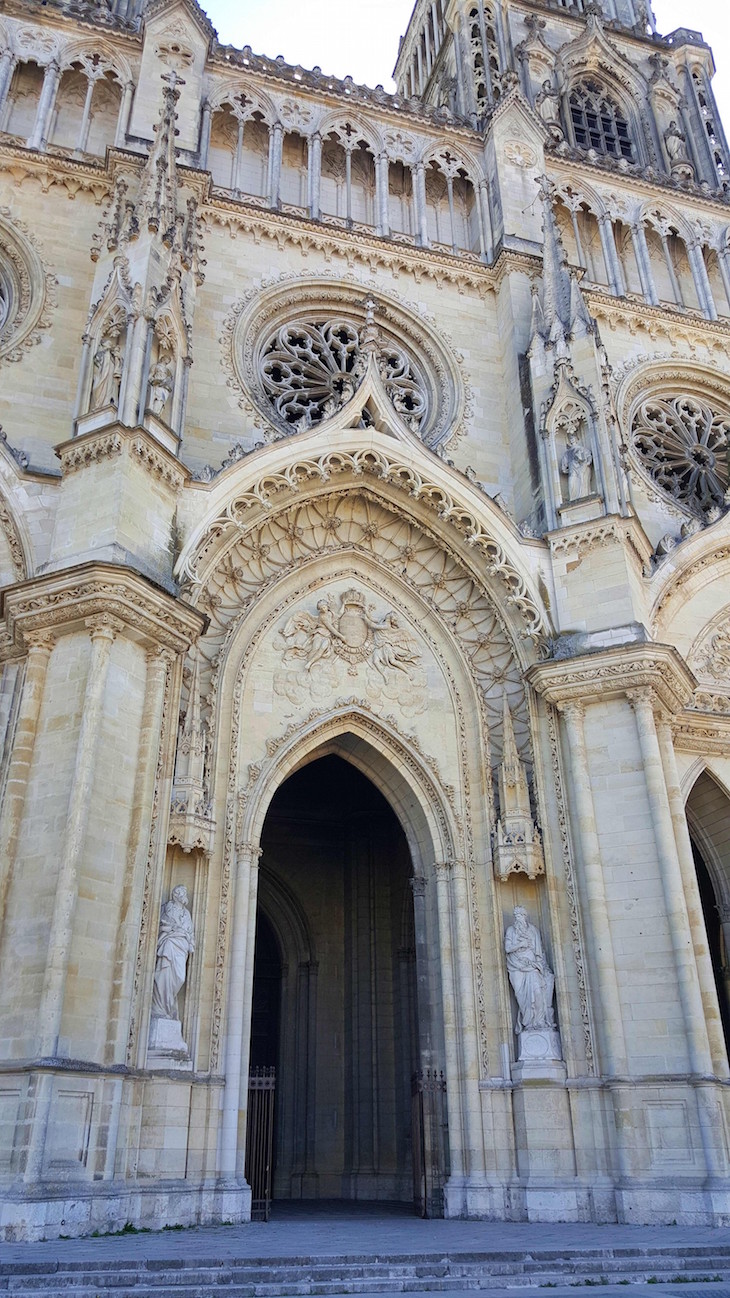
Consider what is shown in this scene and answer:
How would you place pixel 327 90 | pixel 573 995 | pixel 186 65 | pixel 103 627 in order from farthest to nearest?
pixel 327 90 → pixel 186 65 → pixel 573 995 → pixel 103 627

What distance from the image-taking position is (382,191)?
19.6 meters

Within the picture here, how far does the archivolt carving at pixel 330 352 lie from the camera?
17.0 m

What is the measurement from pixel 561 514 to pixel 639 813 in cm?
469

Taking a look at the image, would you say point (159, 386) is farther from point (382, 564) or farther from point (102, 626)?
point (382, 564)

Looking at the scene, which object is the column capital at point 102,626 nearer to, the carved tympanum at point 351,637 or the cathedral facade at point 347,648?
the cathedral facade at point 347,648

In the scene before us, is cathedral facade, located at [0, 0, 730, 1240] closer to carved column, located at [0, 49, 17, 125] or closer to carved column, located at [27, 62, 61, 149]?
carved column, located at [27, 62, 61, 149]

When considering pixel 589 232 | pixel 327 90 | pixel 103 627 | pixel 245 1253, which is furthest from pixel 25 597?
pixel 589 232

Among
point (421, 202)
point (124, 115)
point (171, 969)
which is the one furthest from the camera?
point (421, 202)

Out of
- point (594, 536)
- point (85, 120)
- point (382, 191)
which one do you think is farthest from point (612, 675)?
point (85, 120)

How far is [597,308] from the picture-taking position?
19.7m

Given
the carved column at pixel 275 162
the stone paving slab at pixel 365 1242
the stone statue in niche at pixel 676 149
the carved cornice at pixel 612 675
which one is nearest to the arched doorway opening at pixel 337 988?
the carved cornice at pixel 612 675

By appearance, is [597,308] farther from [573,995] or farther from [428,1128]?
[428,1128]

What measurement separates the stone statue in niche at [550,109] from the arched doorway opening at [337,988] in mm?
14697

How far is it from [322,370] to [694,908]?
417 inches
